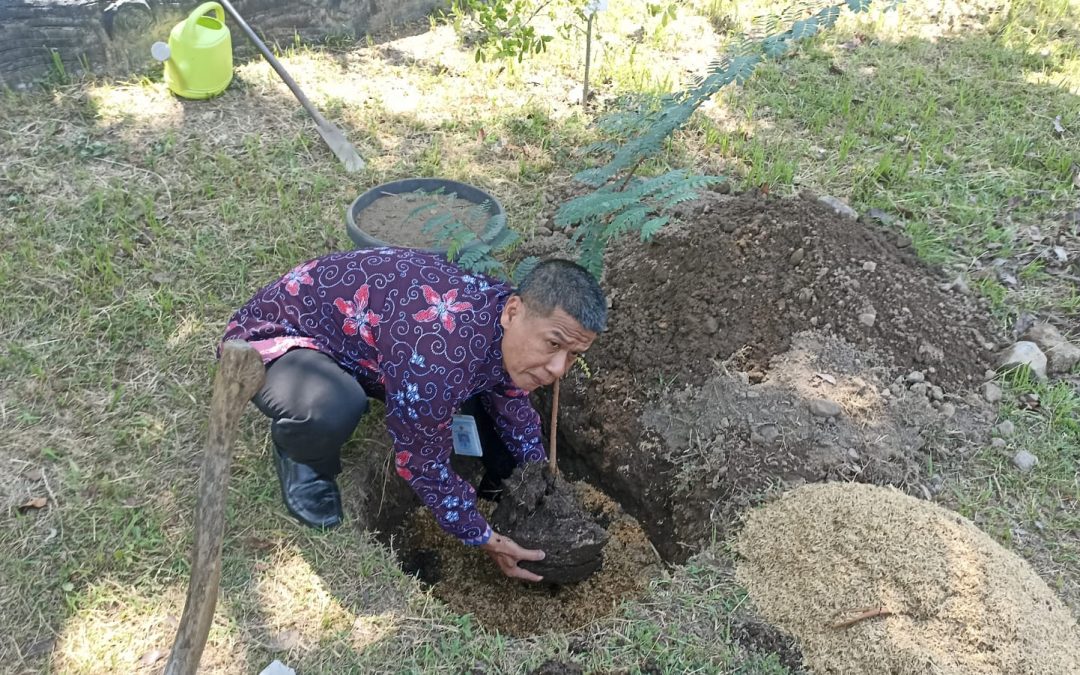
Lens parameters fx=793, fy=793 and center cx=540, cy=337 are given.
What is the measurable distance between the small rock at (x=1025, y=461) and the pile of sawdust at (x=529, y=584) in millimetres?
1264

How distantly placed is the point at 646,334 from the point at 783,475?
789 mm

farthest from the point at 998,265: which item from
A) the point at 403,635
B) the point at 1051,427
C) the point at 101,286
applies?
the point at 101,286

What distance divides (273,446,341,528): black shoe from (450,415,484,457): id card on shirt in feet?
1.40

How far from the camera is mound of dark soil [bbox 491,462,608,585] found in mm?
2555

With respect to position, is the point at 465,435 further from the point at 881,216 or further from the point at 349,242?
the point at 881,216

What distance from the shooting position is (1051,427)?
2805 mm

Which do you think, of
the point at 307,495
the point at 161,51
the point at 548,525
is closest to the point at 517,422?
the point at 548,525

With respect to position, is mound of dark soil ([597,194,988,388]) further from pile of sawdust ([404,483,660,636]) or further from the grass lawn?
pile of sawdust ([404,483,660,636])

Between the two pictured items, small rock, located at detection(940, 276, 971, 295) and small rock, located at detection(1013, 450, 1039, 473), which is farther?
small rock, located at detection(940, 276, 971, 295)

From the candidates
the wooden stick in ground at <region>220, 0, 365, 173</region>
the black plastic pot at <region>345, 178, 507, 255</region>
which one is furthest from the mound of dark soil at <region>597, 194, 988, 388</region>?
the wooden stick in ground at <region>220, 0, 365, 173</region>

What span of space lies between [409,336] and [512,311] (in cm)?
30

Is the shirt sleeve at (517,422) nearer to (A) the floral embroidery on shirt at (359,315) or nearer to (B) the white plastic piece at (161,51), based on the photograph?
(A) the floral embroidery on shirt at (359,315)

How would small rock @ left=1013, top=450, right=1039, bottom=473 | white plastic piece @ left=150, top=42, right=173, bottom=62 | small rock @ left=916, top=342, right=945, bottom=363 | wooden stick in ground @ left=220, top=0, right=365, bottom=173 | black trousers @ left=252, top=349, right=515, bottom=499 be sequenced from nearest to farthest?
black trousers @ left=252, top=349, right=515, bottom=499, small rock @ left=1013, top=450, right=1039, bottom=473, small rock @ left=916, top=342, right=945, bottom=363, wooden stick in ground @ left=220, top=0, right=365, bottom=173, white plastic piece @ left=150, top=42, right=173, bottom=62

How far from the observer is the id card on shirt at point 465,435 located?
2572 mm
